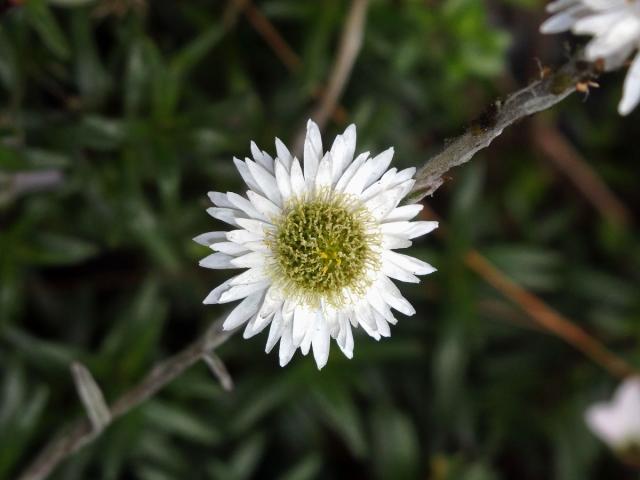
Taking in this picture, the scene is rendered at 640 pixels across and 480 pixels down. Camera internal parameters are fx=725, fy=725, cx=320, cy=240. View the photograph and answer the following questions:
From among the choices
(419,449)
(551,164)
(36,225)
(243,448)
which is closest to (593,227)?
(551,164)

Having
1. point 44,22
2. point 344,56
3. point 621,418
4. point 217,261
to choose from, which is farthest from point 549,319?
point 44,22

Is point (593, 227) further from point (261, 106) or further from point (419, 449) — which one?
point (261, 106)

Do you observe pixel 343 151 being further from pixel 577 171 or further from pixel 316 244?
pixel 577 171

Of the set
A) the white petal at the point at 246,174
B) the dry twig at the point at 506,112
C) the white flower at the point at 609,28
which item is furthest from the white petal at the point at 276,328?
the white flower at the point at 609,28

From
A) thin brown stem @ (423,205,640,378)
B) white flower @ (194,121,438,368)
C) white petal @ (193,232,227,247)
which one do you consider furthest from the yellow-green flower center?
thin brown stem @ (423,205,640,378)

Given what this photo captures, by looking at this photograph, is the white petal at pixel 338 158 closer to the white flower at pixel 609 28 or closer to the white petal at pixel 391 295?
the white petal at pixel 391 295
